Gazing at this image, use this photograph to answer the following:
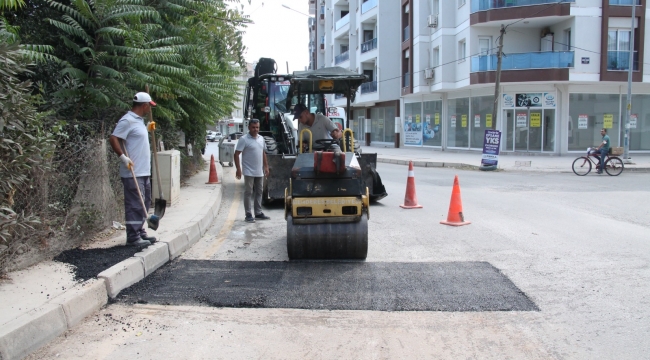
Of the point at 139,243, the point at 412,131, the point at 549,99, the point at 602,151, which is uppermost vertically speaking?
the point at 549,99

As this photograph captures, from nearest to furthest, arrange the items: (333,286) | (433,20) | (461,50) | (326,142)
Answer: (333,286)
(326,142)
(461,50)
(433,20)

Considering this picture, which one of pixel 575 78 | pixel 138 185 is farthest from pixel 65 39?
pixel 575 78

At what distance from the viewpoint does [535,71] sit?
27641 mm

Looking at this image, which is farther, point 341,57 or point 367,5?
point 341,57

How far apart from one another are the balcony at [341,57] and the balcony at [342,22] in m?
2.80

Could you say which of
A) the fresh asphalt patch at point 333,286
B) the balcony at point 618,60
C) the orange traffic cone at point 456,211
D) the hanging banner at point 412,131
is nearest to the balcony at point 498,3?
the balcony at point 618,60

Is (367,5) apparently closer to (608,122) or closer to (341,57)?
(341,57)

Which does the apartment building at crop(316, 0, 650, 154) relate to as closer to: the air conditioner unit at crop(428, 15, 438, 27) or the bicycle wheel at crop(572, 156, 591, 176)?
the air conditioner unit at crop(428, 15, 438, 27)

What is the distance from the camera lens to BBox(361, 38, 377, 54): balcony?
1712 inches

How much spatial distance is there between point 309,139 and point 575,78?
23.2m

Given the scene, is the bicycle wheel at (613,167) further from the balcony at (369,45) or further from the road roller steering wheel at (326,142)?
the balcony at (369,45)

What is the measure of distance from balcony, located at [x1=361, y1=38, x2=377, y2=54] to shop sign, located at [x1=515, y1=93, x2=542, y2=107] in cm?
1699

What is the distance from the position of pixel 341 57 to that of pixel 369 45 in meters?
7.86

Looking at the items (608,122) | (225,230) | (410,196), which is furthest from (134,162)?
(608,122)
